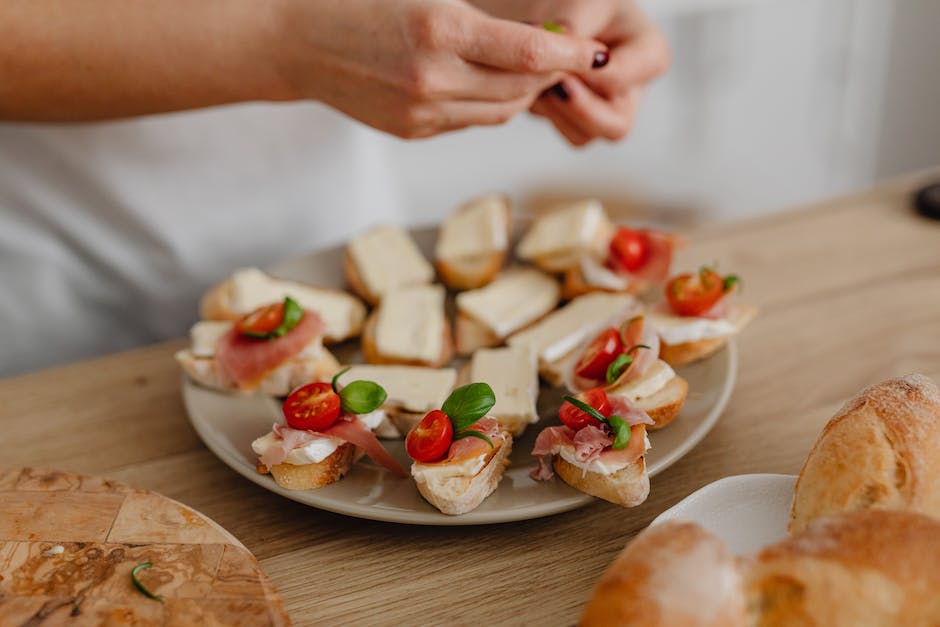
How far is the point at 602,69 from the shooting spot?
1.94 metres

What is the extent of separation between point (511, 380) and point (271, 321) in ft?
1.60

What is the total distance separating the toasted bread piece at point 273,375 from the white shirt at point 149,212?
750 mm

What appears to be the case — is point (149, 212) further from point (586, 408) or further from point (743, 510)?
point (743, 510)

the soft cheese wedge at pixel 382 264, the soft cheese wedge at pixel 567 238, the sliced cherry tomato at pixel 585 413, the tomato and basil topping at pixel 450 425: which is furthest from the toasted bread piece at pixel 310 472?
the soft cheese wedge at pixel 567 238

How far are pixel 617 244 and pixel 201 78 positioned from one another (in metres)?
0.96

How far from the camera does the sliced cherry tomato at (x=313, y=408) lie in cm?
146

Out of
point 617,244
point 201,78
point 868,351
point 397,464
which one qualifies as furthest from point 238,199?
point 868,351

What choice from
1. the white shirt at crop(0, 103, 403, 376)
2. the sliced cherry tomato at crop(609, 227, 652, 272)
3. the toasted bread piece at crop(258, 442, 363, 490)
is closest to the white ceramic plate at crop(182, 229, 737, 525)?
the toasted bread piece at crop(258, 442, 363, 490)

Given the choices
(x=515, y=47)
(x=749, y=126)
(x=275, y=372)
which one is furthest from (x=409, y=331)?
(x=749, y=126)

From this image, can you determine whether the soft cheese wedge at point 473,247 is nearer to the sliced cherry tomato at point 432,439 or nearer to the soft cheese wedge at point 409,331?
the soft cheese wedge at point 409,331

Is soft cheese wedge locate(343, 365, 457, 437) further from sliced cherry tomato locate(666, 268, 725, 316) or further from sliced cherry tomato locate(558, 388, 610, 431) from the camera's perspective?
sliced cherry tomato locate(666, 268, 725, 316)

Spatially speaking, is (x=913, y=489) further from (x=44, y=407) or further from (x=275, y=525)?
(x=44, y=407)

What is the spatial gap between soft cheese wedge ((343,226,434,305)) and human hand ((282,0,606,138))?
444mm

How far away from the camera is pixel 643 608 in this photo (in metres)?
0.90
